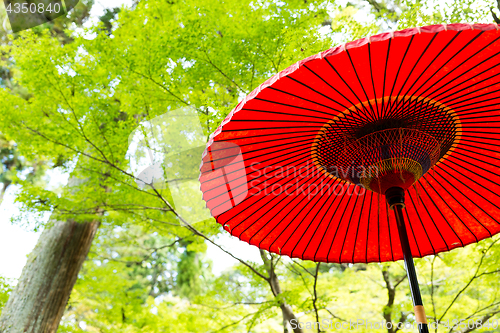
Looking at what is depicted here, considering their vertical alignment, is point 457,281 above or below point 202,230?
above

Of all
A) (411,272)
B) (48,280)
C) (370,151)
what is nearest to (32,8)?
(48,280)

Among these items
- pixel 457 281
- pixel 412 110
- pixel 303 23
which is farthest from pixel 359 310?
pixel 412 110

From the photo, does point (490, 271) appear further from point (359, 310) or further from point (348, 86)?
point (348, 86)

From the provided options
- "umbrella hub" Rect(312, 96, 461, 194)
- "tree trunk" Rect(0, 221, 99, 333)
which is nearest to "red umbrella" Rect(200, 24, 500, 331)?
"umbrella hub" Rect(312, 96, 461, 194)

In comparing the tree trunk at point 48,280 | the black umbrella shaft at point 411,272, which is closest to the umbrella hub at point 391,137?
the black umbrella shaft at point 411,272

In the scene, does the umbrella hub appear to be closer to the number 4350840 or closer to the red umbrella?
the red umbrella

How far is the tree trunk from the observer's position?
4.50 metres

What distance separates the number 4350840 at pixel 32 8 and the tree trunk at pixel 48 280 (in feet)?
14.9

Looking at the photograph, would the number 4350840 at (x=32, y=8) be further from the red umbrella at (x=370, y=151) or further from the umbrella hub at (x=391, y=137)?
the umbrella hub at (x=391, y=137)

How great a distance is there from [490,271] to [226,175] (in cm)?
343

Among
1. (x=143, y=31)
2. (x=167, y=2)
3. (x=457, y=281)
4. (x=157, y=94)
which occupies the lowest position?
(x=457, y=281)

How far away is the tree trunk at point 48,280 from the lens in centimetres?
450

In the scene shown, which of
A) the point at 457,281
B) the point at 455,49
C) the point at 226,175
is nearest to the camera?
the point at 455,49

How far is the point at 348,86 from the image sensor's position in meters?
1.48
